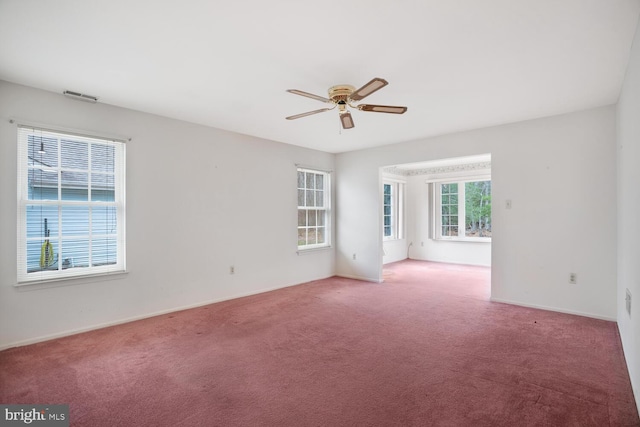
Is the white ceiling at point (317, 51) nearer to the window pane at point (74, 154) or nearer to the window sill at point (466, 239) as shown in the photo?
the window pane at point (74, 154)

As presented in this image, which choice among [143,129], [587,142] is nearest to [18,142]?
[143,129]

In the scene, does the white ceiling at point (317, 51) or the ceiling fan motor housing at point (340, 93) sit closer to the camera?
the white ceiling at point (317, 51)

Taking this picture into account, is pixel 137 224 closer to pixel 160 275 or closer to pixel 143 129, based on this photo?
pixel 160 275

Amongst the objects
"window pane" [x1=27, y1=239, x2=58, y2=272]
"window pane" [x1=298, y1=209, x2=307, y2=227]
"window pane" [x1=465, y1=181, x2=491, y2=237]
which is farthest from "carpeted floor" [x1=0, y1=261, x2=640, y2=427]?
"window pane" [x1=465, y1=181, x2=491, y2=237]

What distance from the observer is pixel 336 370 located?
262 cm

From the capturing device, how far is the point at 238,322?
149 inches

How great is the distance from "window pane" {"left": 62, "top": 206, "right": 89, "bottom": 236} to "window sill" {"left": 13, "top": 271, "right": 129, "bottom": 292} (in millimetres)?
485

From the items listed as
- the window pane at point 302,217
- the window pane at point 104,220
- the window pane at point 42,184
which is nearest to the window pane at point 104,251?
the window pane at point 104,220

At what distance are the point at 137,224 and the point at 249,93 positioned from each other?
2112 millimetres

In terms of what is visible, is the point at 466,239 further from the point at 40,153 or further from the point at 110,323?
the point at 40,153

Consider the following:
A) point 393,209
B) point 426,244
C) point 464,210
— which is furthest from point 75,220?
point 464,210

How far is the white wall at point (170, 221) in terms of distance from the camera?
3.12 meters

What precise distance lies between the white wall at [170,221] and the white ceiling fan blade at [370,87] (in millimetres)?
2604

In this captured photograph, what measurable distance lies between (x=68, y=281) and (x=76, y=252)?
12.6 inches
